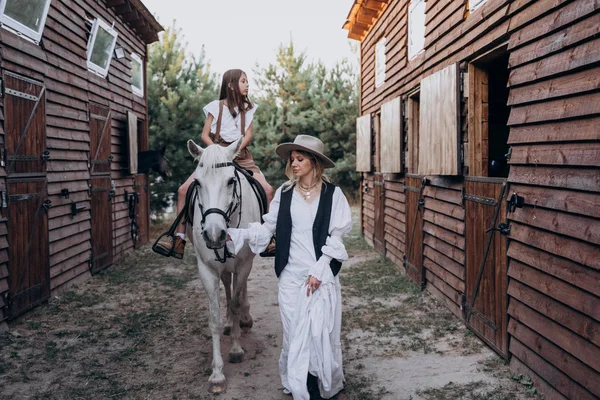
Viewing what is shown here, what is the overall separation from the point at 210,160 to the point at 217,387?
5.67 feet

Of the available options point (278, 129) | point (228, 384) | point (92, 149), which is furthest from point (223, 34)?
point (228, 384)

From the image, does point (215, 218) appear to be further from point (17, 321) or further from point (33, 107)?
point (33, 107)

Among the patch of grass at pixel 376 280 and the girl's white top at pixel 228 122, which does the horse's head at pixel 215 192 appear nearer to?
the girl's white top at pixel 228 122

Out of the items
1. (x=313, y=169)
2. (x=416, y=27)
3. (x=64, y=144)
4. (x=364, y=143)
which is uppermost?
(x=416, y=27)

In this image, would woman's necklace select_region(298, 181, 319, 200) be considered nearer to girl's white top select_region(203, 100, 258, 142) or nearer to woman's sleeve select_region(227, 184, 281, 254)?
woman's sleeve select_region(227, 184, 281, 254)

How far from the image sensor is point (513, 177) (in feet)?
14.2

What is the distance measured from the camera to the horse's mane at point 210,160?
3.84m

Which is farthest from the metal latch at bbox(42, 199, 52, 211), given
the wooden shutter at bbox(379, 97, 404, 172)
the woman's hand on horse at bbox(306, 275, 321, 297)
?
the wooden shutter at bbox(379, 97, 404, 172)

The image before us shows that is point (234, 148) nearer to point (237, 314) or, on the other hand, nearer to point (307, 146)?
point (307, 146)

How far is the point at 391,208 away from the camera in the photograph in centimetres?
961

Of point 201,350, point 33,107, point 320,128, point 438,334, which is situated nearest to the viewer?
point 201,350

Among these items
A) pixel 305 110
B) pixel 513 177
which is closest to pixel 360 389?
pixel 513 177

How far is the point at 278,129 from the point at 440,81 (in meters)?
17.6

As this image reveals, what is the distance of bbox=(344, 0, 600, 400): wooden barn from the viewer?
333 centimetres
